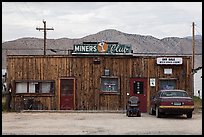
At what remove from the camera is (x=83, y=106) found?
32344 millimetres

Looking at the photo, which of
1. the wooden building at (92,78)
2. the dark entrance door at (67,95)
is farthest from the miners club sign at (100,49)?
the dark entrance door at (67,95)

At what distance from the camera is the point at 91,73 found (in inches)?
1271

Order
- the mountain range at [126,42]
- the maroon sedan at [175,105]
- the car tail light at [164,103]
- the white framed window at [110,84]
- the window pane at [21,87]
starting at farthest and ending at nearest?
the mountain range at [126,42], the window pane at [21,87], the white framed window at [110,84], the car tail light at [164,103], the maroon sedan at [175,105]

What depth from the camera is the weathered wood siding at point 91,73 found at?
32188 mm

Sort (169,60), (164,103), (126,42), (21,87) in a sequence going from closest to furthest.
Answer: (164,103) → (169,60) → (21,87) → (126,42)

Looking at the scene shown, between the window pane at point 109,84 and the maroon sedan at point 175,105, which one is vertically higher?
the window pane at point 109,84

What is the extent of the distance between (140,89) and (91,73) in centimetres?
333

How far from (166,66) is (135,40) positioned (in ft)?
355

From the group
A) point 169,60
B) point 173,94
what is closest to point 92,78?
point 169,60

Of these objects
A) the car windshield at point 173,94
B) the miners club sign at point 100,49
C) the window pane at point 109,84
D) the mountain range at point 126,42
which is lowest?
the car windshield at point 173,94

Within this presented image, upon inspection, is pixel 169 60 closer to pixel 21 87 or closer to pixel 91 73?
pixel 91 73

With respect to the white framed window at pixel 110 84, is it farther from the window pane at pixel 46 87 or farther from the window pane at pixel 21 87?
the window pane at pixel 21 87

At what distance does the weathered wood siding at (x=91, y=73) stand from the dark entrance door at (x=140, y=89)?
0.26 m

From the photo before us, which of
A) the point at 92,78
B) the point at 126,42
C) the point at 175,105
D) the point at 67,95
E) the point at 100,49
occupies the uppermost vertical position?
the point at 126,42
